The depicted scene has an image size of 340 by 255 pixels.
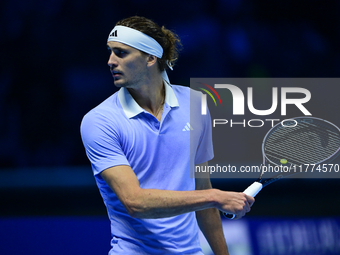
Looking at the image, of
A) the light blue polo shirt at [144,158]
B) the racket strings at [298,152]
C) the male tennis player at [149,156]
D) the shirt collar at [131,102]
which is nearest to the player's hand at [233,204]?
the male tennis player at [149,156]

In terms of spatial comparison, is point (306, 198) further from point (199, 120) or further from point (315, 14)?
point (199, 120)

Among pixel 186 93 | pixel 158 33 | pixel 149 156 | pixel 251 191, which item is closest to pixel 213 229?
pixel 251 191

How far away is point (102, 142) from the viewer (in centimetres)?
157

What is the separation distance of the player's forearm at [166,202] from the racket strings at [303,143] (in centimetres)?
64

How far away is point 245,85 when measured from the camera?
4.62m

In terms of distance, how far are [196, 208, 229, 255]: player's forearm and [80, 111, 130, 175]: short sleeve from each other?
1.51ft

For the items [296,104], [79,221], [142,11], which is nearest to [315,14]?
[296,104]

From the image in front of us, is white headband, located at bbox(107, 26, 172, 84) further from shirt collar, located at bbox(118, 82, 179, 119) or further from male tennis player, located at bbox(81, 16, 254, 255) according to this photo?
shirt collar, located at bbox(118, 82, 179, 119)

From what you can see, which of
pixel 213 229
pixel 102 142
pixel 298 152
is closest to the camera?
pixel 102 142

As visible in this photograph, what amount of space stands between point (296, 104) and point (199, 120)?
10.6 ft

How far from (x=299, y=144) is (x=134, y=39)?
2.97 ft

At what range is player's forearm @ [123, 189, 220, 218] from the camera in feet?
4.78

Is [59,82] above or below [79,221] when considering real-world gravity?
above

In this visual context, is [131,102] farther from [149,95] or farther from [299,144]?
[299,144]
